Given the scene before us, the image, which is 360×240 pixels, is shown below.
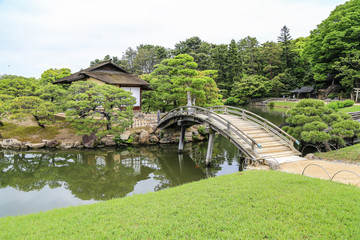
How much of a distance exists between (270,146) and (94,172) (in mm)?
9589

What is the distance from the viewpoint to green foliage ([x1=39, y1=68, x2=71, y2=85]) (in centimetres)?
2869

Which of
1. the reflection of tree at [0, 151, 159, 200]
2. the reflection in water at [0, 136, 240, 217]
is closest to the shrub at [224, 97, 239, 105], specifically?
the reflection in water at [0, 136, 240, 217]

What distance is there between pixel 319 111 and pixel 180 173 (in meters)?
8.22

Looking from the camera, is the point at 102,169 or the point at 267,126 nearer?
the point at 267,126

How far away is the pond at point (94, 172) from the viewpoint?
29.8 ft

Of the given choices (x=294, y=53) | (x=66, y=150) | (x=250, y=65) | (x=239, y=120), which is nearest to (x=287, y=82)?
(x=294, y=53)

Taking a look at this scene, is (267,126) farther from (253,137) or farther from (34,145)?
(34,145)

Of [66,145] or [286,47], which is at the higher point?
[286,47]

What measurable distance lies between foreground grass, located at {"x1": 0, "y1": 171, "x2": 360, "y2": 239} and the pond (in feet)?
13.1

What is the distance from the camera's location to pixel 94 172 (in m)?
12.0

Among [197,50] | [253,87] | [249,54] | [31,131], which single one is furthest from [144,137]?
[249,54]

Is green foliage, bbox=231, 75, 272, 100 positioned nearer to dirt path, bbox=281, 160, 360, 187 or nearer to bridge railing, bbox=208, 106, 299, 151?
bridge railing, bbox=208, 106, 299, 151

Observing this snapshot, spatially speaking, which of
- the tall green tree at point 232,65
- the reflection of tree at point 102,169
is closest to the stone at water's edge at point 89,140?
the reflection of tree at point 102,169

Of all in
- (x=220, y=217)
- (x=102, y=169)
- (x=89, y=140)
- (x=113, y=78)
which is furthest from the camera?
(x=113, y=78)
